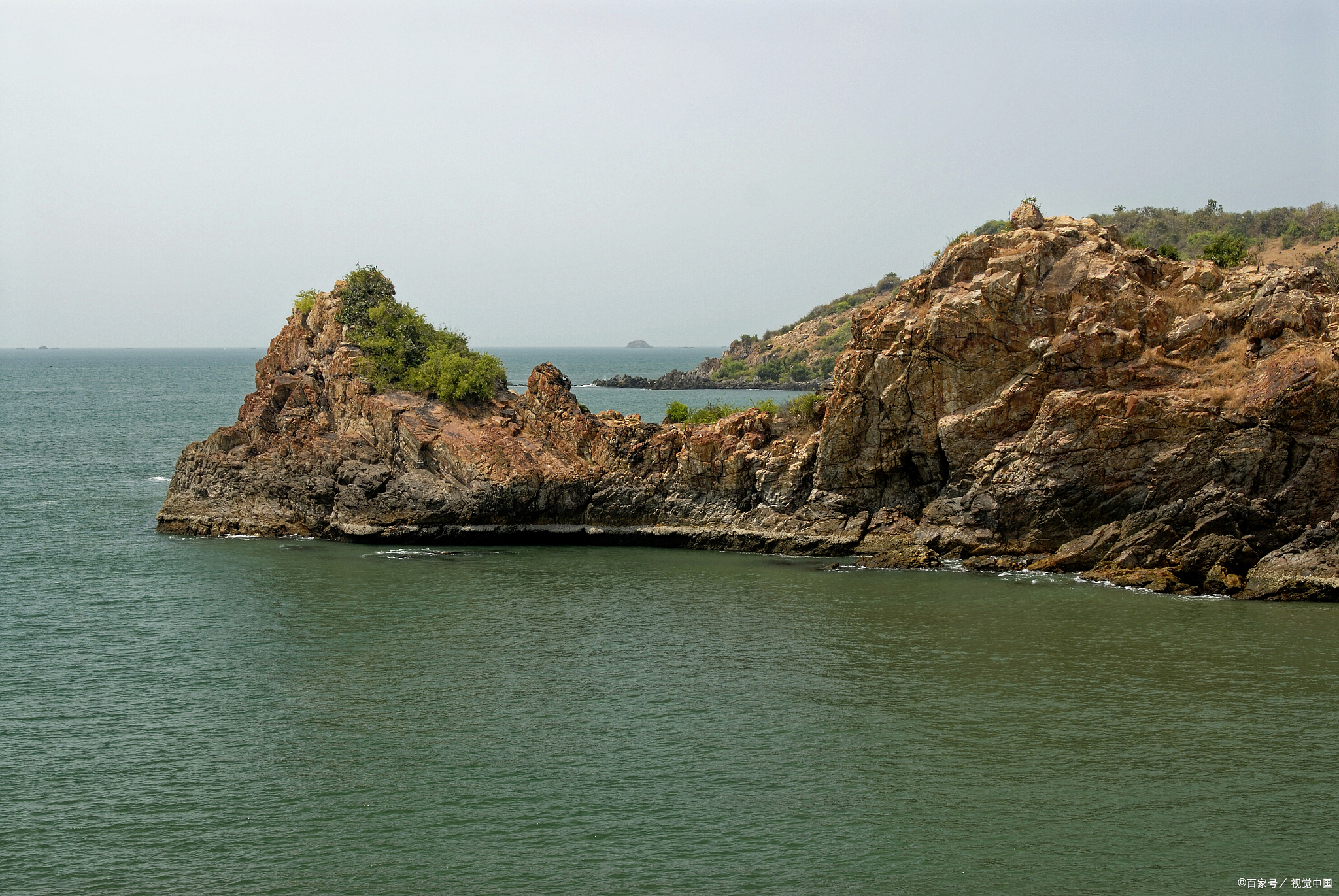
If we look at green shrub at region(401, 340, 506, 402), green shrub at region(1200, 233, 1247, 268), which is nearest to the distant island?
green shrub at region(1200, 233, 1247, 268)

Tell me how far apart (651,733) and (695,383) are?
123750mm

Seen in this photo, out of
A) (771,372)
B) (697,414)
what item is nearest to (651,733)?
(697,414)

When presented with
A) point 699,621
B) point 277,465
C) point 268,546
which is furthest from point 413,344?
point 699,621

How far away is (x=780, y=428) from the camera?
1890 inches

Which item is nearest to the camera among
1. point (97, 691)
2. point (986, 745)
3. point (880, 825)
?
point (880, 825)

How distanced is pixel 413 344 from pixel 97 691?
2722cm

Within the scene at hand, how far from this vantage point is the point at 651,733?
24.4 meters

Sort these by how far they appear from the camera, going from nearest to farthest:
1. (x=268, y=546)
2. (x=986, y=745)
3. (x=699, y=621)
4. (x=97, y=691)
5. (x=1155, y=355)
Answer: (x=986, y=745) < (x=97, y=691) < (x=699, y=621) < (x=1155, y=355) < (x=268, y=546)

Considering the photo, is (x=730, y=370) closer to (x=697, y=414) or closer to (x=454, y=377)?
(x=697, y=414)

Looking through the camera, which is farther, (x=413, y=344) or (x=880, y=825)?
(x=413, y=344)

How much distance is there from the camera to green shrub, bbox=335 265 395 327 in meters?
53.0

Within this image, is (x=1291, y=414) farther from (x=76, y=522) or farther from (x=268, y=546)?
(x=76, y=522)

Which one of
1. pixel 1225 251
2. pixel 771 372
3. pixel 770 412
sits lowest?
pixel 770 412

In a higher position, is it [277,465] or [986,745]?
[277,465]
